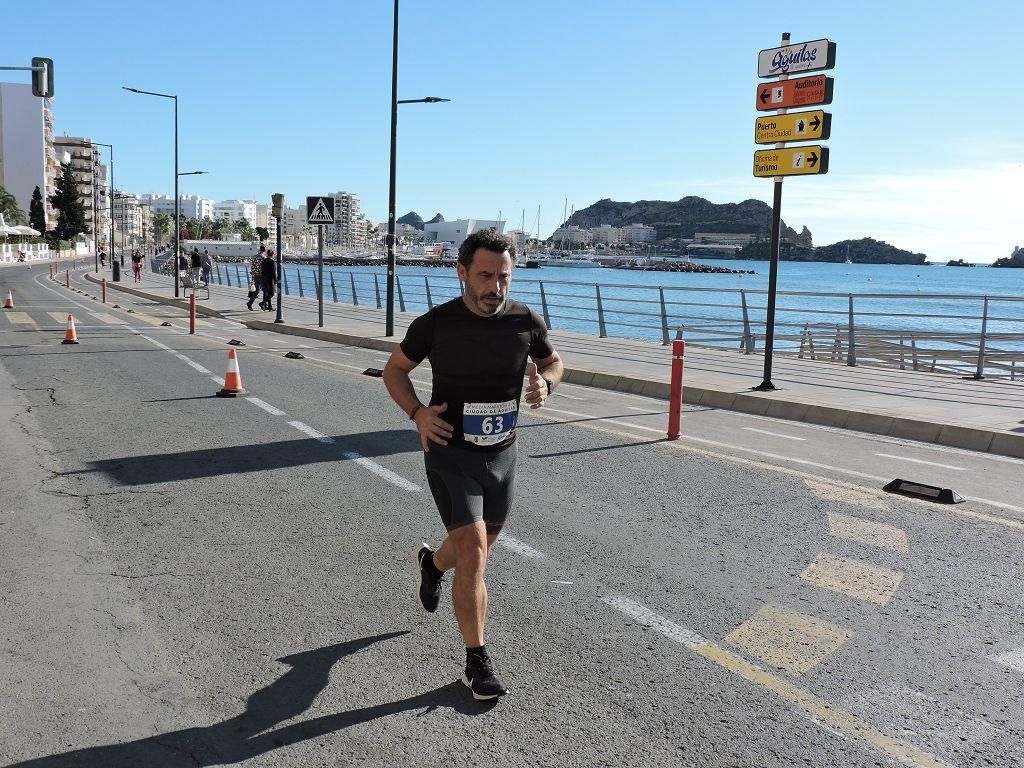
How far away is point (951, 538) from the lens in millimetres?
6070

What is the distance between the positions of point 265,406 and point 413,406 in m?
7.53

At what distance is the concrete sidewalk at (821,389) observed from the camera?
10305 millimetres

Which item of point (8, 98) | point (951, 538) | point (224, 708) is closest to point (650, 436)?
point (951, 538)

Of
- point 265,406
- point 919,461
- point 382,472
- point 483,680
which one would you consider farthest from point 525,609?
point 265,406

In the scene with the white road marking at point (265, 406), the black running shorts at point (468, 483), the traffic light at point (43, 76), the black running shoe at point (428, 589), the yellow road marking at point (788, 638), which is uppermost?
the traffic light at point (43, 76)

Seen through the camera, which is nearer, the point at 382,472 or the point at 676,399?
the point at 382,472

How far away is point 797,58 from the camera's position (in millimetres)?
12297

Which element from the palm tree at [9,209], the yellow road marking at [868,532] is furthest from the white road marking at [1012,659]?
the palm tree at [9,209]

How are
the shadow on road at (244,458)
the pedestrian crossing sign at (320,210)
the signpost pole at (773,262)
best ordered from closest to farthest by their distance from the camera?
the shadow on road at (244,458), the signpost pole at (773,262), the pedestrian crossing sign at (320,210)

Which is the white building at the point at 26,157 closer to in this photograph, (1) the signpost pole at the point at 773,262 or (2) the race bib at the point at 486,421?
→ (1) the signpost pole at the point at 773,262

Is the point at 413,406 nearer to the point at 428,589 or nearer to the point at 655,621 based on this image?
the point at 428,589

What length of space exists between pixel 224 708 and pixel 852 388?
11756mm

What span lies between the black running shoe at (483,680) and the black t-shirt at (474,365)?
0.85 m

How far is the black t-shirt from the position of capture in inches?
148
